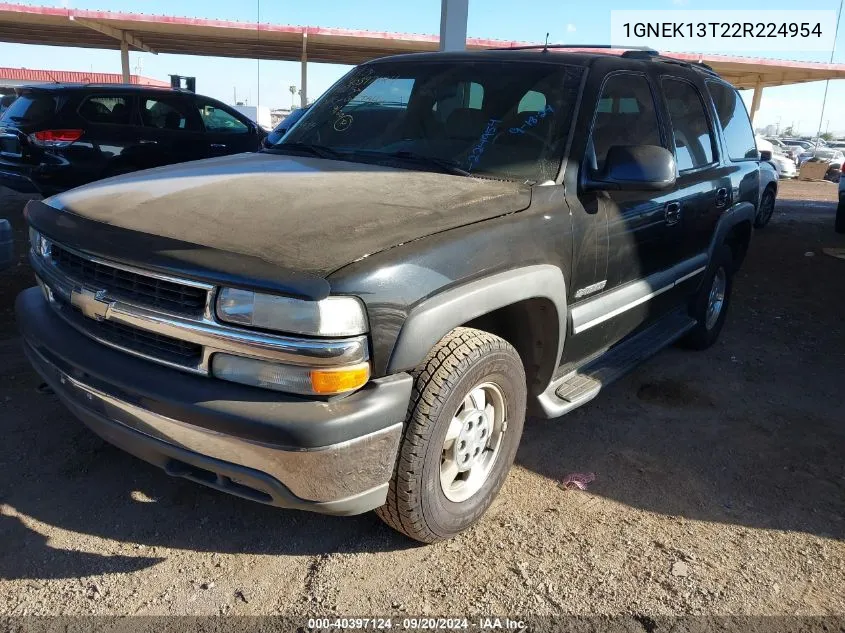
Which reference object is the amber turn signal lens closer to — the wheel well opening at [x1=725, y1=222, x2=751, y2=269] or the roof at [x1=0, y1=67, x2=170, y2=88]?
the wheel well opening at [x1=725, y1=222, x2=751, y2=269]

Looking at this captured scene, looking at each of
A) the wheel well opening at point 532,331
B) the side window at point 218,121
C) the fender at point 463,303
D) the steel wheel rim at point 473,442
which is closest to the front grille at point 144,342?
the fender at point 463,303

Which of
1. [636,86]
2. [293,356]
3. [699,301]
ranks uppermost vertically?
[636,86]

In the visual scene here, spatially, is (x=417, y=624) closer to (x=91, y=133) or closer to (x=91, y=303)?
(x=91, y=303)

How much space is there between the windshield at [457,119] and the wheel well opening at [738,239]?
2362mm

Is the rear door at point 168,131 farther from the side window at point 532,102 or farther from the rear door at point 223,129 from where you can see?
the side window at point 532,102

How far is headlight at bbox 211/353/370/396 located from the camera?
2.01 meters

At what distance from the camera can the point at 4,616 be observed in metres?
2.20

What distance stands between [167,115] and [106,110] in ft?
2.69

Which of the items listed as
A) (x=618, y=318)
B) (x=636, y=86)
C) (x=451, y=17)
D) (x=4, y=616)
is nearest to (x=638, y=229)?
(x=618, y=318)

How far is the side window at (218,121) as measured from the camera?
9.43 meters

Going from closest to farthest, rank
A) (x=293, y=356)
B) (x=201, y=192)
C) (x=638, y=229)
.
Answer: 1. (x=293, y=356)
2. (x=201, y=192)
3. (x=638, y=229)

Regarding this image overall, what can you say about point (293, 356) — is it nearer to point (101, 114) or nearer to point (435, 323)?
point (435, 323)

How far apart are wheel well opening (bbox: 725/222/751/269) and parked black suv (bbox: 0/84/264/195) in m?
7.05

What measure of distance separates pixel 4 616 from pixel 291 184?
1.83 metres
